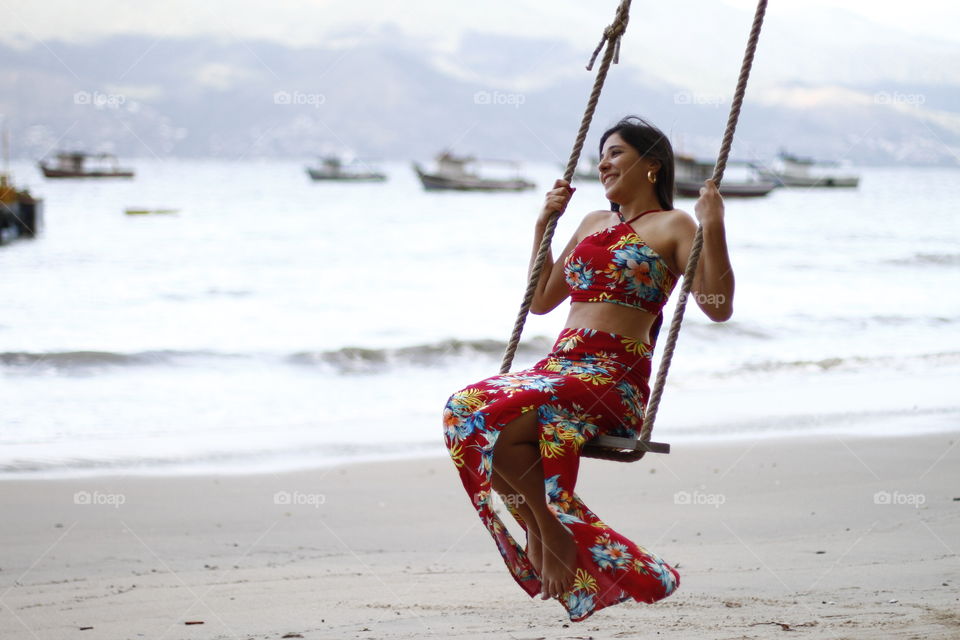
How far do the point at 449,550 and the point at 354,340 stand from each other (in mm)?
8210

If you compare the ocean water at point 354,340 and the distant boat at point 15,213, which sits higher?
the ocean water at point 354,340

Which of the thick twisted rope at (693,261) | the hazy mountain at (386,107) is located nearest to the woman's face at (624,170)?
the thick twisted rope at (693,261)

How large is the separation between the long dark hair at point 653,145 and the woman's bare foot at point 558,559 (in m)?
0.91

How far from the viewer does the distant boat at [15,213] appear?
2294cm

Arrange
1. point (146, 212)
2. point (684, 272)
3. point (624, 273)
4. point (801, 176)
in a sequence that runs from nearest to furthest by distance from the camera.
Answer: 1. point (684, 272)
2. point (624, 273)
3. point (146, 212)
4. point (801, 176)

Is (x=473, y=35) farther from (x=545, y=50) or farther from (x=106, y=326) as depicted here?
(x=106, y=326)

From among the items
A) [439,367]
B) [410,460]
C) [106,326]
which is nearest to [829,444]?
[410,460]

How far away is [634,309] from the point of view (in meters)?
2.82

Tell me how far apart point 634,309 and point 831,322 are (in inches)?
454

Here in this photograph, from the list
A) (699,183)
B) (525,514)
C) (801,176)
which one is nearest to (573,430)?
(525,514)

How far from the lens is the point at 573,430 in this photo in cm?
262

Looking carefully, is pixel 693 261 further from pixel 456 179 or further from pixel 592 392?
pixel 456 179

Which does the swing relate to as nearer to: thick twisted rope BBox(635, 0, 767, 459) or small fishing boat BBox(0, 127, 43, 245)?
thick twisted rope BBox(635, 0, 767, 459)

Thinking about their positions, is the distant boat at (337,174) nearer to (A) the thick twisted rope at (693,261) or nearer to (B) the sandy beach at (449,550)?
(B) the sandy beach at (449,550)
